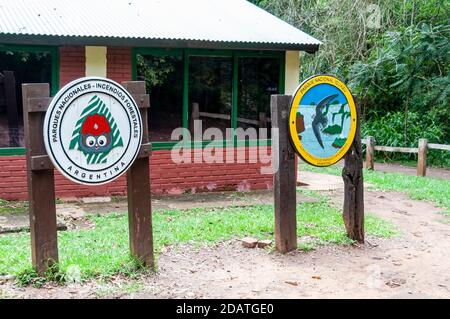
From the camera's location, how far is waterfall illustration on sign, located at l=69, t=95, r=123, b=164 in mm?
4715

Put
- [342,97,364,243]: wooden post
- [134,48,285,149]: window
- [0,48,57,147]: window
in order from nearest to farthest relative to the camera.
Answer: [342,97,364,243]: wooden post, [0,48,57,147]: window, [134,48,285,149]: window

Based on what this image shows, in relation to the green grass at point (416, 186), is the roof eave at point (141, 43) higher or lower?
higher

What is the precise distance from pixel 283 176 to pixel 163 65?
4613 millimetres

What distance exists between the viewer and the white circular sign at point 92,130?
459cm

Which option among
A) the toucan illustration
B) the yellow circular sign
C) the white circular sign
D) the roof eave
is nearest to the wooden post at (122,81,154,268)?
the white circular sign

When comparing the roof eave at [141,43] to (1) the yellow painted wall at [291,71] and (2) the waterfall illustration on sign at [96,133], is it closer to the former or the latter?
(1) the yellow painted wall at [291,71]

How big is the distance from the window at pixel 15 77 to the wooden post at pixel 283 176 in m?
4.74

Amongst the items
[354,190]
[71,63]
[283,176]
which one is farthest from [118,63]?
[354,190]

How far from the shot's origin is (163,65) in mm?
9875

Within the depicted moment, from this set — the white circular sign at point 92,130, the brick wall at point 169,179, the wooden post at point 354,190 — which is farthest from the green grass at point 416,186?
the white circular sign at point 92,130

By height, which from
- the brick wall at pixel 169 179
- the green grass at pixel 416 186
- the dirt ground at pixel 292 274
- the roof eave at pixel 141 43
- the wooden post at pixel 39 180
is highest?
the roof eave at pixel 141 43

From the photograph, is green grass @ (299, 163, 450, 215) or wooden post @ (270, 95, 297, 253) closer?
wooden post @ (270, 95, 297, 253)

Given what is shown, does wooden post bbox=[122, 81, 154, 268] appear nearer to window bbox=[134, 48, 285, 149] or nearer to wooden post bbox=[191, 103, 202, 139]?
window bbox=[134, 48, 285, 149]

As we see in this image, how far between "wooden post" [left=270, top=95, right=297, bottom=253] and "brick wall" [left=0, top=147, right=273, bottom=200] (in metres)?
4.28
